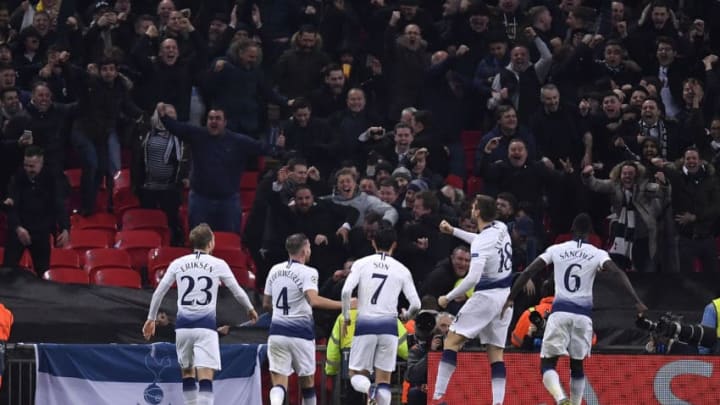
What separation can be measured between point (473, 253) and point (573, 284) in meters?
1.12

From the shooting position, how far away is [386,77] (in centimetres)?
2655

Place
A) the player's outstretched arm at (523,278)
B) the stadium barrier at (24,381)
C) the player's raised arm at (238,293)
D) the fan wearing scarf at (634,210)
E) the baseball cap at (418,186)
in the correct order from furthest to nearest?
the fan wearing scarf at (634,210)
the baseball cap at (418,186)
the stadium barrier at (24,381)
the player's raised arm at (238,293)
the player's outstretched arm at (523,278)

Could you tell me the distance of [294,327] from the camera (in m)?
19.3

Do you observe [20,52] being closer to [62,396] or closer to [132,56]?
[132,56]

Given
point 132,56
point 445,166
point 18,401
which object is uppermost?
point 132,56

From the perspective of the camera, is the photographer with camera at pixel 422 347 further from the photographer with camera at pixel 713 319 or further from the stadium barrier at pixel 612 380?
the photographer with camera at pixel 713 319

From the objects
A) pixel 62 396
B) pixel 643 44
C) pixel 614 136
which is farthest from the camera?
pixel 643 44

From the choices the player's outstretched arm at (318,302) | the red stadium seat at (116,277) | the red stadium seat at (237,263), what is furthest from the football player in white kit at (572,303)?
the red stadium seat at (116,277)

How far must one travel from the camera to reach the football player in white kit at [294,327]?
1923 cm

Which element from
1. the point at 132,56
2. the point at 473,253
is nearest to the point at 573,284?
the point at 473,253

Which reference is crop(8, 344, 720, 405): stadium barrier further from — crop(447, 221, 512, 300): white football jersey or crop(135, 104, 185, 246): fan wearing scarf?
crop(135, 104, 185, 246): fan wearing scarf

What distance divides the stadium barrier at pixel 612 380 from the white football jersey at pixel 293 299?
4.63 feet

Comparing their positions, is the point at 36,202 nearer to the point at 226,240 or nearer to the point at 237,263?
the point at 226,240

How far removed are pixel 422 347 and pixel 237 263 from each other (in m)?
5.35
